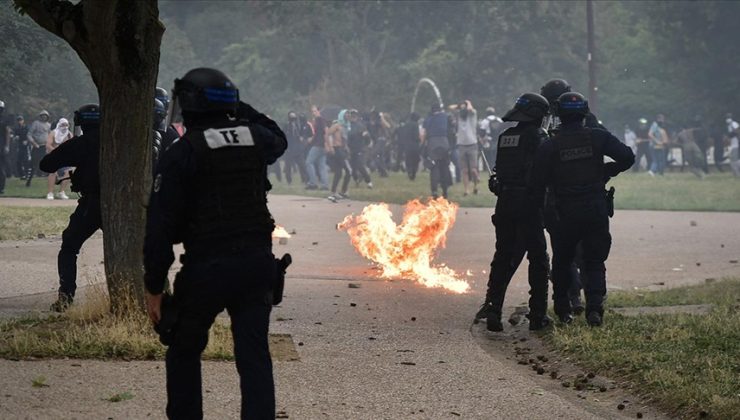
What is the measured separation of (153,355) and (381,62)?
5966 centimetres

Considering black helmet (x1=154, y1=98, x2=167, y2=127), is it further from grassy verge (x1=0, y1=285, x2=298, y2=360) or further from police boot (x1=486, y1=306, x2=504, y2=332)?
police boot (x1=486, y1=306, x2=504, y2=332)

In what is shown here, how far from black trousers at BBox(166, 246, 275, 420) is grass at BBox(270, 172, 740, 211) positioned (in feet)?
65.6

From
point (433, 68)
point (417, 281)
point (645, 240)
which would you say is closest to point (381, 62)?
point (433, 68)

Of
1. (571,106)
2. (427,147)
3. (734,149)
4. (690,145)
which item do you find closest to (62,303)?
(571,106)

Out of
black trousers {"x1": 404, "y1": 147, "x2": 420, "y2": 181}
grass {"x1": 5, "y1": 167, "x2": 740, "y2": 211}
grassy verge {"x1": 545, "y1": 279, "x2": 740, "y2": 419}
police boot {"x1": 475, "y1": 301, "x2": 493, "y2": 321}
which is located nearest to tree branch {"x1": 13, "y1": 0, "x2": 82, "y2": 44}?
police boot {"x1": 475, "y1": 301, "x2": 493, "y2": 321}

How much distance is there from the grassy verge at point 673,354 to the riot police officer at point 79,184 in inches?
148

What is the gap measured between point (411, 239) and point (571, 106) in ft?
13.4

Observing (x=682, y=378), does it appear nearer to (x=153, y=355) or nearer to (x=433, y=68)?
(x=153, y=355)

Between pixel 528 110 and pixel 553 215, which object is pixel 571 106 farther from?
pixel 553 215

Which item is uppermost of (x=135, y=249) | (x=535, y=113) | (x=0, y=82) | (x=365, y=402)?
(x=0, y=82)

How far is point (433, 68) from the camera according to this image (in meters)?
61.2

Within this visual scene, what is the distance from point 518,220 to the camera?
10359mm

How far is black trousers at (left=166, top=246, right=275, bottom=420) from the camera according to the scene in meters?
5.61

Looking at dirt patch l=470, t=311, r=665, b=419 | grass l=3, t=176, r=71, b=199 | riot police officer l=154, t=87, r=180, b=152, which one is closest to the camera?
dirt patch l=470, t=311, r=665, b=419
